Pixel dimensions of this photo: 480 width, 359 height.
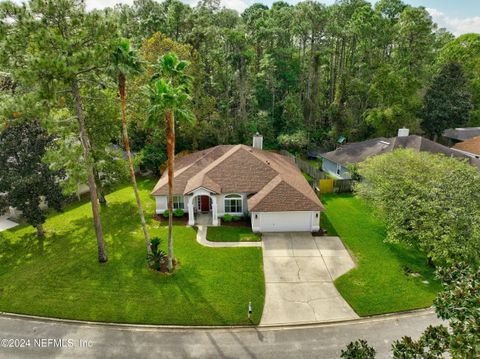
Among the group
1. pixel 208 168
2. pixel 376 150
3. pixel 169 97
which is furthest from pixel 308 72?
pixel 169 97

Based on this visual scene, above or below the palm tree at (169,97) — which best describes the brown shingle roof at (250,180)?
below

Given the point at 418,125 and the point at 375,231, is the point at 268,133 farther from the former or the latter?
the point at 375,231

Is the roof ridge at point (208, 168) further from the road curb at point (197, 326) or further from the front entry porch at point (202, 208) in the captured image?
Result: the road curb at point (197, 326)

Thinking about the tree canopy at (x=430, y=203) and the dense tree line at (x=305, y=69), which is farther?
the dense tree line at (x=305, y=69)

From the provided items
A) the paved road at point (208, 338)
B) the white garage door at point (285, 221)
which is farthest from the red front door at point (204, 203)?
the paved road at point (208, 338)

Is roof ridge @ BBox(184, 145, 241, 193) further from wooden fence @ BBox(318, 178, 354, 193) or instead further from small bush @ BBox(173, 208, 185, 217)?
wooden fence @ BBox(318, 178, 354, 193)

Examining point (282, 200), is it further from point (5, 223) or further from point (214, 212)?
point (5, 223)

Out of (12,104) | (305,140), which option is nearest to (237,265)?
(12,104)
